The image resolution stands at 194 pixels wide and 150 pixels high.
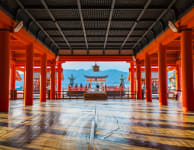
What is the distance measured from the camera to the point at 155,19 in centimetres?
938

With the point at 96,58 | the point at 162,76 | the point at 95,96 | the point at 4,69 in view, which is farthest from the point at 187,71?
the point at 96,58

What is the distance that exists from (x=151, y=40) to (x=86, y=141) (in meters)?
10.0

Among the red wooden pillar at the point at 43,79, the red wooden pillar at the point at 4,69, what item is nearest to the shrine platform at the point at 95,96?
the red wooden pillar at the point at 43,79

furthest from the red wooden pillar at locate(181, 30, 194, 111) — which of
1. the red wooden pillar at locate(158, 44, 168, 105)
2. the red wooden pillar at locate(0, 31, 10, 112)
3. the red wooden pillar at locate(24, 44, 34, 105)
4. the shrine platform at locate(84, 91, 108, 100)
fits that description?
the shrine platform at locate(84, 91, 108, 100)

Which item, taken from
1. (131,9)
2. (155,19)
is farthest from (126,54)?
(131,9)

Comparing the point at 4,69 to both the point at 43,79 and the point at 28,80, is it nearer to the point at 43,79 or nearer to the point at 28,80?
the point at 28,80

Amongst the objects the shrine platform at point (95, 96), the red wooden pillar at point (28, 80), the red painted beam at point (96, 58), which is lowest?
the shrine platform at point (95, 96)

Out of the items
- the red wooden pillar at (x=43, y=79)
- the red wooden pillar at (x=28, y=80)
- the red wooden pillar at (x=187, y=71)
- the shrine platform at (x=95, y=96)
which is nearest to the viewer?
the red wooden pillar at (x=187, y=71)

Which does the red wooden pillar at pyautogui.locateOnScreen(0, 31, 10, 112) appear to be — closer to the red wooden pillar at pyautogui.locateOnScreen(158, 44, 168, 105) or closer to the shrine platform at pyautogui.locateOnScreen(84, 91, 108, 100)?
the red wooden pillar at pyautogui.locateOnScreen(158, 44, 168, 105)

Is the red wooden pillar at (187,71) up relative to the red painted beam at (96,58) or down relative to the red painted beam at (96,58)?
down

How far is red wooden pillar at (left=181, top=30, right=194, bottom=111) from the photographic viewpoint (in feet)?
24.4

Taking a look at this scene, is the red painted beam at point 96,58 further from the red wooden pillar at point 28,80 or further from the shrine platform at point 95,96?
the red wooden pillar at point 28,80

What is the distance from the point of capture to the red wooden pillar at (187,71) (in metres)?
7.45

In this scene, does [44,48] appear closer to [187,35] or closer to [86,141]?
[187,35]
